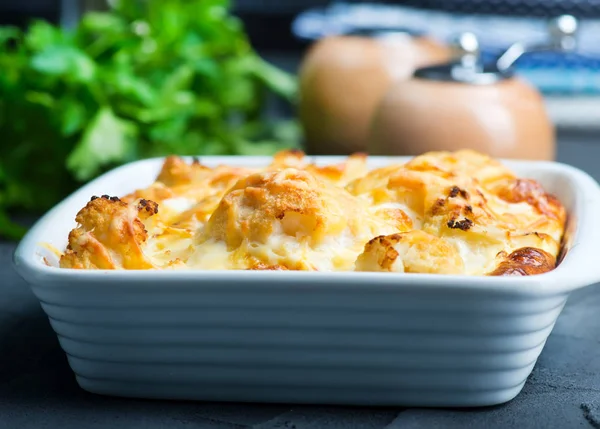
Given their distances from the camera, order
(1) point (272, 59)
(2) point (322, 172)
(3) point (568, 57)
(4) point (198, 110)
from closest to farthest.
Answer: (2) point (322, 172) → (4) point (198, 110) → (3) point (568, 57) → (1) point (272, 59)

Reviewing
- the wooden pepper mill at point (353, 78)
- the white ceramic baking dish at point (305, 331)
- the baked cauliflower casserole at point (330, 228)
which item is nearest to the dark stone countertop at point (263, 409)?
the white ceramic baking dish at point (305, 331)

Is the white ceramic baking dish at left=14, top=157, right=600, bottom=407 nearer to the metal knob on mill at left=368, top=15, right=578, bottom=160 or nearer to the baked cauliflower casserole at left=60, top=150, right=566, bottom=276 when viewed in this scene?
the baked cauliflower casserole at left=60, top=150, right=566, bottom=276

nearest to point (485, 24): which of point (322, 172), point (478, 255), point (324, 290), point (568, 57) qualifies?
point (568, 57)

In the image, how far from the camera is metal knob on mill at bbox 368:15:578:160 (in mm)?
1547

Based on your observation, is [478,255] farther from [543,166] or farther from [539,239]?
[543,166]

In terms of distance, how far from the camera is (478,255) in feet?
3.10

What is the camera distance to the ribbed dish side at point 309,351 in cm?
83

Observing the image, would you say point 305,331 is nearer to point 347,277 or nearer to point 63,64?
point 347,277

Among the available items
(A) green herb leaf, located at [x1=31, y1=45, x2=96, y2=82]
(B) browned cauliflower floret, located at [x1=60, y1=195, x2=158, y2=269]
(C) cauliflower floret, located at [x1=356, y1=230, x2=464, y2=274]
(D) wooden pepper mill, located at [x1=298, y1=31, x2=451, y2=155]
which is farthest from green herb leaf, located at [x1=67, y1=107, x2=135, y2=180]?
(C) cauliflower floret, located at [x1=356, y1=230, x2=464, y2=274]

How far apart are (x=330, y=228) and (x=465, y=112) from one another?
685 mm

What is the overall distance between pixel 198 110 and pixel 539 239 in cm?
103

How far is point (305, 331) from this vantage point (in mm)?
847

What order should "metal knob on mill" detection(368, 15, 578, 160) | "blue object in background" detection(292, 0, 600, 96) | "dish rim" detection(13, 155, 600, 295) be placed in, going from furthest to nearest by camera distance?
1. "blue object in background" detection(292, 0, 600, 96)
2. "metal knob on mill" detection(368, 15, 578, 160)
3. "dish rim" detection(13, 155, 600, 295)

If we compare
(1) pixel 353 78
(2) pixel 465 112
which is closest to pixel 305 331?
(2) pixel 465 112
